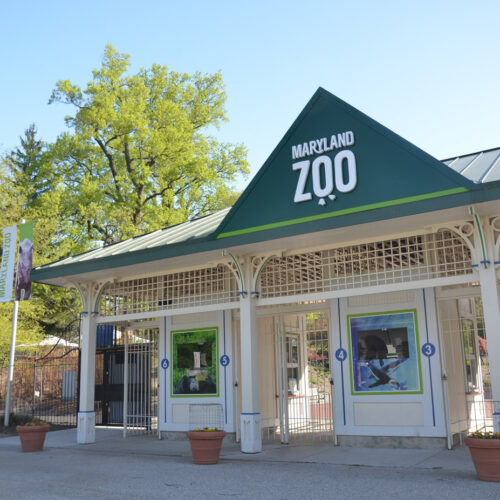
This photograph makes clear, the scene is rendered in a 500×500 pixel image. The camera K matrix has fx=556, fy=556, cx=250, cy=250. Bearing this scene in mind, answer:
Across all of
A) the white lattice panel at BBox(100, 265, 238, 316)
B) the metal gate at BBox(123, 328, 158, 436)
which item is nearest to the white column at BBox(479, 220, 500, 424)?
the white lattice panel at BBox(100, 265, 238, 316)

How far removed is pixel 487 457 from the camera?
6562 mm

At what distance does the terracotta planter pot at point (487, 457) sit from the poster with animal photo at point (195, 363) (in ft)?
20.1

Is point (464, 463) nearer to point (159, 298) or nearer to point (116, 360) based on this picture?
point (159, 298)

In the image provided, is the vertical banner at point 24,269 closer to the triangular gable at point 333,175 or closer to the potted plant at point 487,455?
the triangular gable at point 333,175

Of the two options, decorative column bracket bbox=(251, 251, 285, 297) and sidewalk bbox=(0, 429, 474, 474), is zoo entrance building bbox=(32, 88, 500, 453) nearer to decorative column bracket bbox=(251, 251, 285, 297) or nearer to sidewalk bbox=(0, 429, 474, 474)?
decorative column bracket bbox=(251, 251, 285, 297)

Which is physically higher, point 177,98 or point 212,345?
point 177,98

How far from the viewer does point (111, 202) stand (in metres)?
23.7

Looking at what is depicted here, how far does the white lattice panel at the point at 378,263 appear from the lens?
9.40 metres

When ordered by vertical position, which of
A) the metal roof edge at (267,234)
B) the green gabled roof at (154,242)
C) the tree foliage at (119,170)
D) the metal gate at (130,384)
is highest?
the tree foliage at (119,170)

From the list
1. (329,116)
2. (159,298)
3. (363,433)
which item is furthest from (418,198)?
(159,298)

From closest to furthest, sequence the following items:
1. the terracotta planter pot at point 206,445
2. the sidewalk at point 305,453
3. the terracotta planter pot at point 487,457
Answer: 1. the terracotta planter pot at point 487,457
2. the sidewalk at point 305,453
3. the terracotta planter pot at point 206,445

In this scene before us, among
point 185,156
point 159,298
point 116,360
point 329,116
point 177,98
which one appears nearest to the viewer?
point 329,116

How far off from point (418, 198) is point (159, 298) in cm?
704

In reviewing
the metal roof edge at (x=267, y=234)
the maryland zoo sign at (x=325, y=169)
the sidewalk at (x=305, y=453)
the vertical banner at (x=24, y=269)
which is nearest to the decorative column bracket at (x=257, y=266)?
the metal roof edge at (x=267, y=234)
